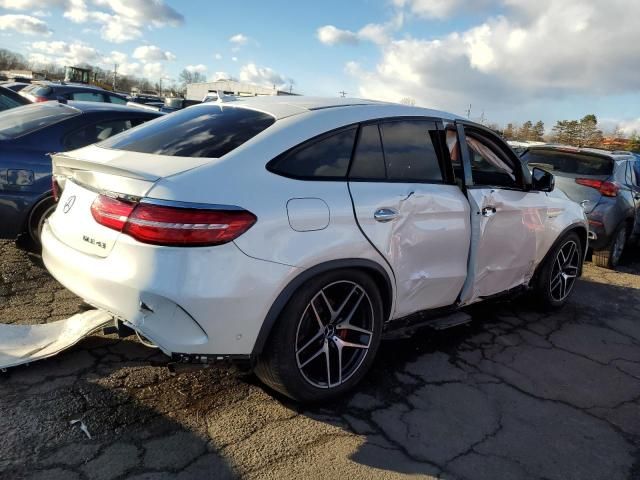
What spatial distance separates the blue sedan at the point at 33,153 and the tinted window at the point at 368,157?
282cm

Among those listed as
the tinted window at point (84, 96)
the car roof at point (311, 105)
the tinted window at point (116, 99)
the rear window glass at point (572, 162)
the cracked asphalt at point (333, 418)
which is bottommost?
the cracked asphalt at point (333, 418)

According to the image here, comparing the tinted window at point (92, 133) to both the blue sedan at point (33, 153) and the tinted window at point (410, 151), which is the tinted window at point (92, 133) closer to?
the blue sedan at point (33, 153)

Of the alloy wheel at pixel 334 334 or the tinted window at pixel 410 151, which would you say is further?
the tinted window at pixel 410 151

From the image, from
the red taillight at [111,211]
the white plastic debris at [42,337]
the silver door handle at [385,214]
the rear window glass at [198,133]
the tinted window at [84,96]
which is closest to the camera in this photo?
the red taillight at [111,211]

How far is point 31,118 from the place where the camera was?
479cm

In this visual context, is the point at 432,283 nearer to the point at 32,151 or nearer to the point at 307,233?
the point at 307,233

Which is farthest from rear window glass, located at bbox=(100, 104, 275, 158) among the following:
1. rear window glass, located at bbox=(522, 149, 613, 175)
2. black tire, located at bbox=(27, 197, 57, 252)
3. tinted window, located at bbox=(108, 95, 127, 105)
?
tinted window, located at bbox=(108, 95, 127, 105)

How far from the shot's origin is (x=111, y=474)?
2211 mm

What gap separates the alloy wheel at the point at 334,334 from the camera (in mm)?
2805

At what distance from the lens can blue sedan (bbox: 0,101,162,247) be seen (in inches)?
167

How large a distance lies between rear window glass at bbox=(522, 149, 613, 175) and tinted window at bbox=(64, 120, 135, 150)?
509 cm

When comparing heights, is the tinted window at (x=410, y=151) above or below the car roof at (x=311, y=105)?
below

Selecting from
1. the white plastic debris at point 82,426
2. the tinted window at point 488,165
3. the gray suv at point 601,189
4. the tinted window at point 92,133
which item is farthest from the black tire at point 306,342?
the gray suv at point 601,189

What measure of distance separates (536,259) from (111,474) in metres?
3.63
